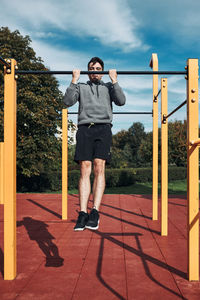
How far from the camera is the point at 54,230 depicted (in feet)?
14.4

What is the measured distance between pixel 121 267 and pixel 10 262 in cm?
103

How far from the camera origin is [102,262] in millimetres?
2932

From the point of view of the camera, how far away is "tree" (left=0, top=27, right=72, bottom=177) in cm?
1218

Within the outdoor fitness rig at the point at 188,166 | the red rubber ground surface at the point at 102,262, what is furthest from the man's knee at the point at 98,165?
the red rubber ground surface at the point at 102,262

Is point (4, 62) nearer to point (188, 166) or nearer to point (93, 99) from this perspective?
point (93, 99)

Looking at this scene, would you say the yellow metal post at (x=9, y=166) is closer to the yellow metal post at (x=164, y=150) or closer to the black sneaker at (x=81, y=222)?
the black sneaker at (x=81, y=222)

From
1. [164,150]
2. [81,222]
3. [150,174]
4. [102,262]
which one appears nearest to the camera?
[81,222]

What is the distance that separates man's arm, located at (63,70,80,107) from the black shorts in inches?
9.0

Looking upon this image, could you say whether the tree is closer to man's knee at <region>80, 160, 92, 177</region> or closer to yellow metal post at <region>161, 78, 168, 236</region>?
yellow metal post at <region>161, 78, 168, 236</region>

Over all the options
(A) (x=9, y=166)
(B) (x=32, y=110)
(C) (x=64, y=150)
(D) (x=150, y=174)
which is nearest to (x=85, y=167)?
(A) (x=9, y=166)

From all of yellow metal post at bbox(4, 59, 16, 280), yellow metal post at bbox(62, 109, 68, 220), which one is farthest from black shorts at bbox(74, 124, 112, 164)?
yellow metal post at bbox(62, 109, 68, 220)

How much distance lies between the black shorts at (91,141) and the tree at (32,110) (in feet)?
31.6

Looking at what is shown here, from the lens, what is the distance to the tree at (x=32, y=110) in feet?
40.0

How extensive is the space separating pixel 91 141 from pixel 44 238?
204 cm
